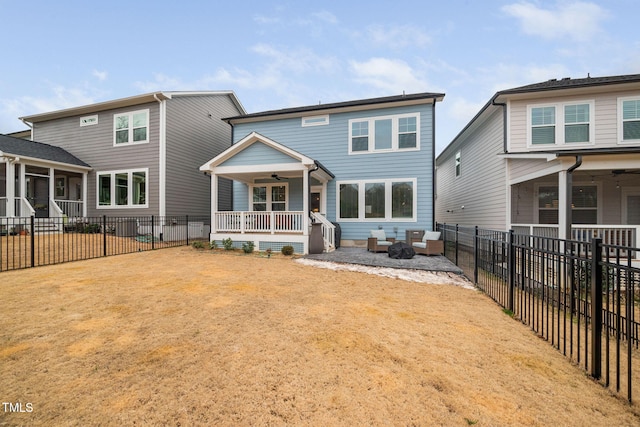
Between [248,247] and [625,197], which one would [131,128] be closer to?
[248,247]

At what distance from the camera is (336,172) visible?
1243 centimetres

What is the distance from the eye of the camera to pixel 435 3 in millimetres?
11930

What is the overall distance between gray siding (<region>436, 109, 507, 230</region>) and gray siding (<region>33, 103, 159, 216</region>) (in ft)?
50.6

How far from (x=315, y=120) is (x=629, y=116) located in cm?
1163

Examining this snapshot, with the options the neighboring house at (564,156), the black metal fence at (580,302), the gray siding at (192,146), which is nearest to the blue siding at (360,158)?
the neighboring house at (564,156)

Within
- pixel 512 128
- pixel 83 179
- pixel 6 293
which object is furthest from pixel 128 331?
pixel 83 179

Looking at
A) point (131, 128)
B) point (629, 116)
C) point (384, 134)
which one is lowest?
point (629, 116)

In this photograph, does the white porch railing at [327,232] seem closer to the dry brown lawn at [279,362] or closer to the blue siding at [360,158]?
the blue siding at [360,158]

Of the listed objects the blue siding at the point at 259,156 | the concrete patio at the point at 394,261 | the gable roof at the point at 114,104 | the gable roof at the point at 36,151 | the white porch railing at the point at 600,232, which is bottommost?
the concrete patio at the point at 394,261

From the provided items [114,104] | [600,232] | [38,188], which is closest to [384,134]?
[600,232]

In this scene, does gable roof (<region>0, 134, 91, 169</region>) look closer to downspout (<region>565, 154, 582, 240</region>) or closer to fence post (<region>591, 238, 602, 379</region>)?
fence post (<region>591, 238, 602, 379</region>)

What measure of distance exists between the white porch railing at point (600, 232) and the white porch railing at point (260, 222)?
26.0 feet

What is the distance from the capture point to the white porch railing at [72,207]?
1354 centimetres

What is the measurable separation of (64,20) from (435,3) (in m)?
18.8
